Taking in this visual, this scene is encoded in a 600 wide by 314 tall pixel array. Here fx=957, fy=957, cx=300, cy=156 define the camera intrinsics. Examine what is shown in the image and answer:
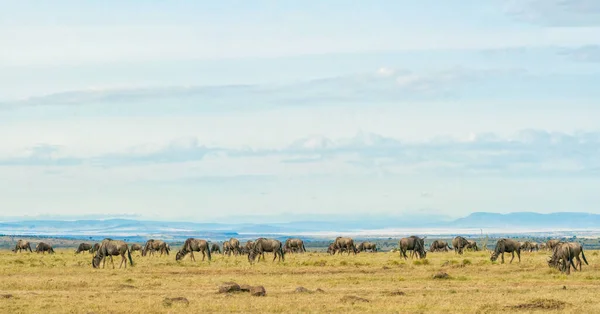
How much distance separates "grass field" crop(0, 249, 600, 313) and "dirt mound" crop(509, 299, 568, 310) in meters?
0.04

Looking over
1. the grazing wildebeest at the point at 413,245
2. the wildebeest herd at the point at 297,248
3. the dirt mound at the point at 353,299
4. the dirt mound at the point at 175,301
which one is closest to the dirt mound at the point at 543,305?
the dirt mound at the point at 353,299

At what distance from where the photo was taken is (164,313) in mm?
32656

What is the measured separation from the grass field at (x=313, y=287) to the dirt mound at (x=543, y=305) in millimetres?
36

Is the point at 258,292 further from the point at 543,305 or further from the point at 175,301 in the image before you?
the point at 543,305

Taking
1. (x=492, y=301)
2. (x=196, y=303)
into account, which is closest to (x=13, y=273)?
(x=196, y=303)

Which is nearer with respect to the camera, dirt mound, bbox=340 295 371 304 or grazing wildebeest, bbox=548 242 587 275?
dirt mound, bbox=340 295 371 304

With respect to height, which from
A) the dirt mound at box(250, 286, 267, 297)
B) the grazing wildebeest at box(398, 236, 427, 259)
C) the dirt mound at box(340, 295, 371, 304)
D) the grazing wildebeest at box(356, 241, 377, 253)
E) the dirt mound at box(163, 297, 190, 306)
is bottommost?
the dirt mound at box(163, 297, 190, 306)

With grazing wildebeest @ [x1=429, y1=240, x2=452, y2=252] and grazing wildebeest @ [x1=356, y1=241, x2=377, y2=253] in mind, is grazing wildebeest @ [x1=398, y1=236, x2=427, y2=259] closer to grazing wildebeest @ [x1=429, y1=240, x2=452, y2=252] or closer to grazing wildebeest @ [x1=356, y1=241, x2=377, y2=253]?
grazing wildebeest @ [x1=429, y1=240, x2=452, y2=252]

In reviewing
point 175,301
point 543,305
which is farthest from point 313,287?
point 543,305

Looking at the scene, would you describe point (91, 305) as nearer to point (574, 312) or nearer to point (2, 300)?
point (2, 300)

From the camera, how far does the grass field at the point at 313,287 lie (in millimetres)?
34438

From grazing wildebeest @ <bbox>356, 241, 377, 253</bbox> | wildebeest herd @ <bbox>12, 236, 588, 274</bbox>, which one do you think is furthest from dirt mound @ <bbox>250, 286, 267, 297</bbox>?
grazing wildebeest @ <bbox>356, 241, 377, 253</bbox>

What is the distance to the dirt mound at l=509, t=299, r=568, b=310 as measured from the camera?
34.0m

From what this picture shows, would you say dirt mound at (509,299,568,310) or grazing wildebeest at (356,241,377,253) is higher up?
grazing wildebeest at (356,241,377,253)
